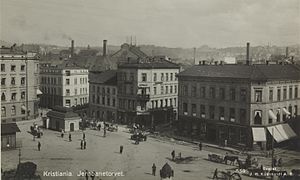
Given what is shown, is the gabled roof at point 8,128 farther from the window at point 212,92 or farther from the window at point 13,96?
the window at point 212,92

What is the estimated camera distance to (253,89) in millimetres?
24281

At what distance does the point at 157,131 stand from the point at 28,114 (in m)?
9.46

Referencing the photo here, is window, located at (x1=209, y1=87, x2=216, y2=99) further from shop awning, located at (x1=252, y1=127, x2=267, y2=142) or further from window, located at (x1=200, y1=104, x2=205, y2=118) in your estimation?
shop awning, located at (x1=252, y1=127, x2=267, y2=142)

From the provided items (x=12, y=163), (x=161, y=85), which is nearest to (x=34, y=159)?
(x=12, y=163)

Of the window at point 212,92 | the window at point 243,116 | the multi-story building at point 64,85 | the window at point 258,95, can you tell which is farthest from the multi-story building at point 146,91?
the window at point 258,95

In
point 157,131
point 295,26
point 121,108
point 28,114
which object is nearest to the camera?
point 295,26

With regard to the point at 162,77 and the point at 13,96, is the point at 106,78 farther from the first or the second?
the point at 13,96

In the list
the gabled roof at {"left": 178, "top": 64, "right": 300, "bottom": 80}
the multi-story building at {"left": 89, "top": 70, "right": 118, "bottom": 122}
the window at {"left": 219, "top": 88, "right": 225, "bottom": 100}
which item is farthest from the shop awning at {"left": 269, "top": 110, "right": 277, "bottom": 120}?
the multi-story building at {"left": 89, "top": 70, "right": 118, "bottom": 122}

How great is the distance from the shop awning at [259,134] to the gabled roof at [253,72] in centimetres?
310

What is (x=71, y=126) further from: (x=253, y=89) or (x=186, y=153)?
(x=253, y=89)

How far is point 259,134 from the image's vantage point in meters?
24.1

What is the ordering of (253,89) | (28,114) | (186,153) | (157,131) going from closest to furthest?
(186,153)
(253,89)
(28,114)
(157,131)

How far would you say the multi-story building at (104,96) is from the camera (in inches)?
1417

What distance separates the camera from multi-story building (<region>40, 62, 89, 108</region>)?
39.5 metres
